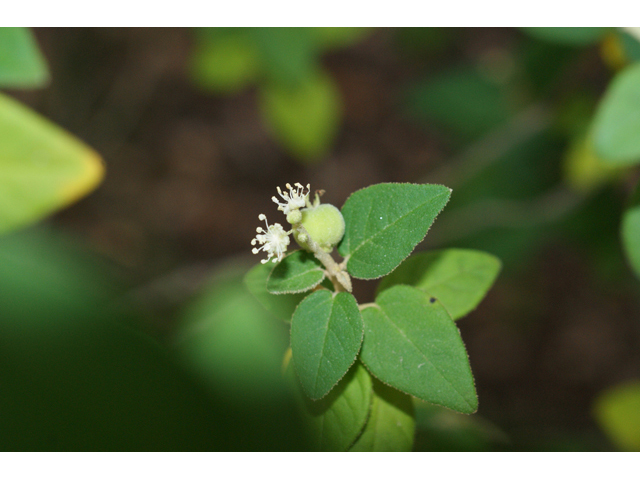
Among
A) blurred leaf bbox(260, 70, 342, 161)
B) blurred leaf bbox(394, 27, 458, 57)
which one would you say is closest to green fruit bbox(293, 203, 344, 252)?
blurred leaf bbox(260, 70, 342, 161)

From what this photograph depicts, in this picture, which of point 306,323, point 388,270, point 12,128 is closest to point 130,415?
point 306,323

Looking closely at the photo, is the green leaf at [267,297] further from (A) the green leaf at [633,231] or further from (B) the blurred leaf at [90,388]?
(A) the green leaf at [633,231]

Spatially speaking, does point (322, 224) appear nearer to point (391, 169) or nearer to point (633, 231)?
point (633, 231)

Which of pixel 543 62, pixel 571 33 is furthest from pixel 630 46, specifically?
pixel 543 62

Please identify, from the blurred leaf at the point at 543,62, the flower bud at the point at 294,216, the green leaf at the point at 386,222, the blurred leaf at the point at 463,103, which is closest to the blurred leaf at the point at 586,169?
the blurred leaf at the point at 543,62

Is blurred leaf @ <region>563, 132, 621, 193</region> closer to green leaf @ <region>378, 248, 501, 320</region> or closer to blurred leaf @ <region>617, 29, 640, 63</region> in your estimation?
blurred leaf @ <region>617, 29, 640, 63</region>

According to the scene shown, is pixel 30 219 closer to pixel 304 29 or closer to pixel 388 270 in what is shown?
pixel 388 270
